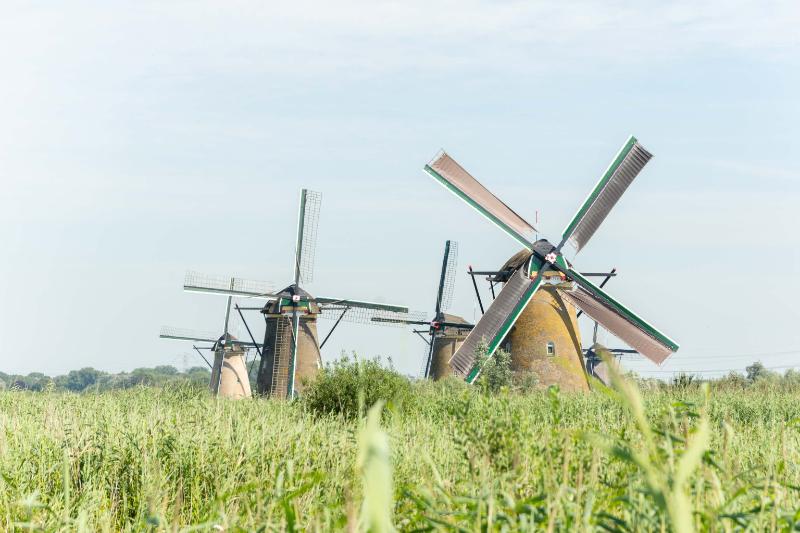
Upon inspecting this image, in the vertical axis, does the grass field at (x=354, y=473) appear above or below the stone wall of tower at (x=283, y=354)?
below

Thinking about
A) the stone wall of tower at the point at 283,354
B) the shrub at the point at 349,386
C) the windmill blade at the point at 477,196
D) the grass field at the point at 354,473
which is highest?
the windmill blade at the point at 477,196

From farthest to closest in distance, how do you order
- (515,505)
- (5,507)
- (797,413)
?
(797,413), (5,507), (515,505)

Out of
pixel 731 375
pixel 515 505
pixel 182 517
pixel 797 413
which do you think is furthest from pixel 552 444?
pixel 731 375

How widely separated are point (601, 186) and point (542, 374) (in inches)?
252

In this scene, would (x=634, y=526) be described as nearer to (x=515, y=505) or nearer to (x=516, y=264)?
(x=515, y=505)

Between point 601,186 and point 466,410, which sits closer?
point 466,410

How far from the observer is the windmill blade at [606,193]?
29953 mm

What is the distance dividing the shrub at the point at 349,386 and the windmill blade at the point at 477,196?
10.9 metres

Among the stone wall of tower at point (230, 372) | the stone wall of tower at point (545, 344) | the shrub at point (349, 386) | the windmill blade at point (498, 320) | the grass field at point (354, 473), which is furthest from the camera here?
the stone wall of tower at point (230, 372)

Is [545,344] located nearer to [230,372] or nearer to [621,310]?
[621,310]

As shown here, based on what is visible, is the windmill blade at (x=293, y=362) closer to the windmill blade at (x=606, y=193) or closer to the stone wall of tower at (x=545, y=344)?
the stone wall of tower at (x=545, y=344)

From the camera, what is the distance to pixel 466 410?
5.32 metres

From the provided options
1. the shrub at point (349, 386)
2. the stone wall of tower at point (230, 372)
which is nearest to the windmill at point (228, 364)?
the stone wall of tower at point (230, 372)

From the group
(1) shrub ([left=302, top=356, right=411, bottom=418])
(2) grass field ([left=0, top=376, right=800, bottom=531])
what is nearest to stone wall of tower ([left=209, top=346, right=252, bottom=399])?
(1) shrub ([left=302, top=356, right=411, bottom=418])
